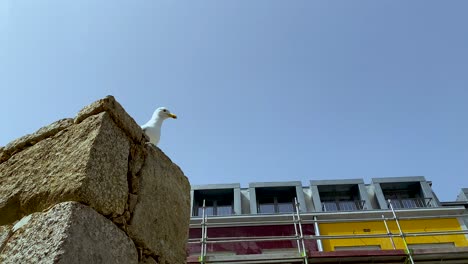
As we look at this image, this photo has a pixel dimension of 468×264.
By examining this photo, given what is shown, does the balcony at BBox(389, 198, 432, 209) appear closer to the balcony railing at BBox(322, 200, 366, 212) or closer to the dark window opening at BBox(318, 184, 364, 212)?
the balcony railing at BBox(322, 200, 366, 212)

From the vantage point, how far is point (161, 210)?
5.43 feet

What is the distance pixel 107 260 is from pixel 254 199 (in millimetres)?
14580

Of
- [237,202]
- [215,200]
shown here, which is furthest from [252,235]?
[215,200]

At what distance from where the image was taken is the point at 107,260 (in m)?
1.28

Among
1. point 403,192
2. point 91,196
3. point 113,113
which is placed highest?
point 403,192

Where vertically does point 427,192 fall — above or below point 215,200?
below

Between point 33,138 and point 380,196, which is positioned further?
point 380,196

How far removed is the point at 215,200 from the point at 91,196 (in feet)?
50.3

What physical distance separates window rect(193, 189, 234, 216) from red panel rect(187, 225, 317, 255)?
6.23 feet

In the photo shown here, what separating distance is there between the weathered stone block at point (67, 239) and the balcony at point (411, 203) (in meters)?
16.0

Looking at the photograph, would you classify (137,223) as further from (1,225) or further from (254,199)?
(254,199)

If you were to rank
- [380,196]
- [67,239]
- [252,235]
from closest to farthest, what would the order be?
[67,239]
[252,235]
[380,196]

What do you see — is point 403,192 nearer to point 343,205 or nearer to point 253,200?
point 343,205

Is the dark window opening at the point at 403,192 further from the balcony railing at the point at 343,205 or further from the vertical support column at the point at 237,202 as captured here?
the vertical support column at the point at 237,202
